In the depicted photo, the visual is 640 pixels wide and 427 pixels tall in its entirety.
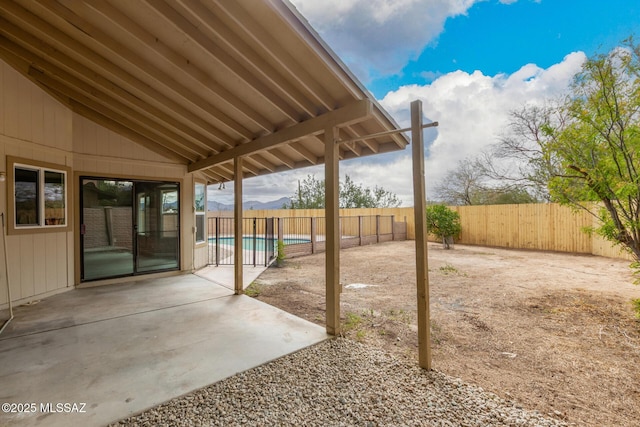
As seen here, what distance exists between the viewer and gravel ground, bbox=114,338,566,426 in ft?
5.97

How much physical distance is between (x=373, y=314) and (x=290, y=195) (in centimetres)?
2158

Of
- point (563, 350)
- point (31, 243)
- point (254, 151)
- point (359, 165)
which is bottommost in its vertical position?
point (563, 350)

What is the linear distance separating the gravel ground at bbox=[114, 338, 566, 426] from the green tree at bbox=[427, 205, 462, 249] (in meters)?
9.62

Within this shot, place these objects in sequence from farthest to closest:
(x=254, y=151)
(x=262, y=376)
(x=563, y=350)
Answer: (x=254, y=151) < (x=563, y=350) < (x=262, y=376)

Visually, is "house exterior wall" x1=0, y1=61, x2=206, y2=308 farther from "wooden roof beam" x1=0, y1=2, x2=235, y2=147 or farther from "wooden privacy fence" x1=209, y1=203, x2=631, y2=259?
"wooden privacy fence" x1=209, y1=203, x2=631, y2=259

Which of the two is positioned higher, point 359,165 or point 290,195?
point 359,165

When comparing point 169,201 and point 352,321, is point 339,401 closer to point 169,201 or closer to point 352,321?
point 352,321

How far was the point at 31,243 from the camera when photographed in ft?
14.0

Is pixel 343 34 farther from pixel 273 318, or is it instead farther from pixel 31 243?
pixel 31 243

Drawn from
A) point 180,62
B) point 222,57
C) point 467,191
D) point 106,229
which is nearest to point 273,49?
point 222,57

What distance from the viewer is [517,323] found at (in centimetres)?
363

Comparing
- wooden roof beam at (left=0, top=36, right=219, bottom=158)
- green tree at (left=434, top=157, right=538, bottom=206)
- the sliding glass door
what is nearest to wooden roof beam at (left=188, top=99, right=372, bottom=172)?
wooden roof beam at (left=0, top=36, right=219, bottom=158)

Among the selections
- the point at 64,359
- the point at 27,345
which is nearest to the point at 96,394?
the point at 64,359

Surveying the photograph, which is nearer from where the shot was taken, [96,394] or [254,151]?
[96,394]
